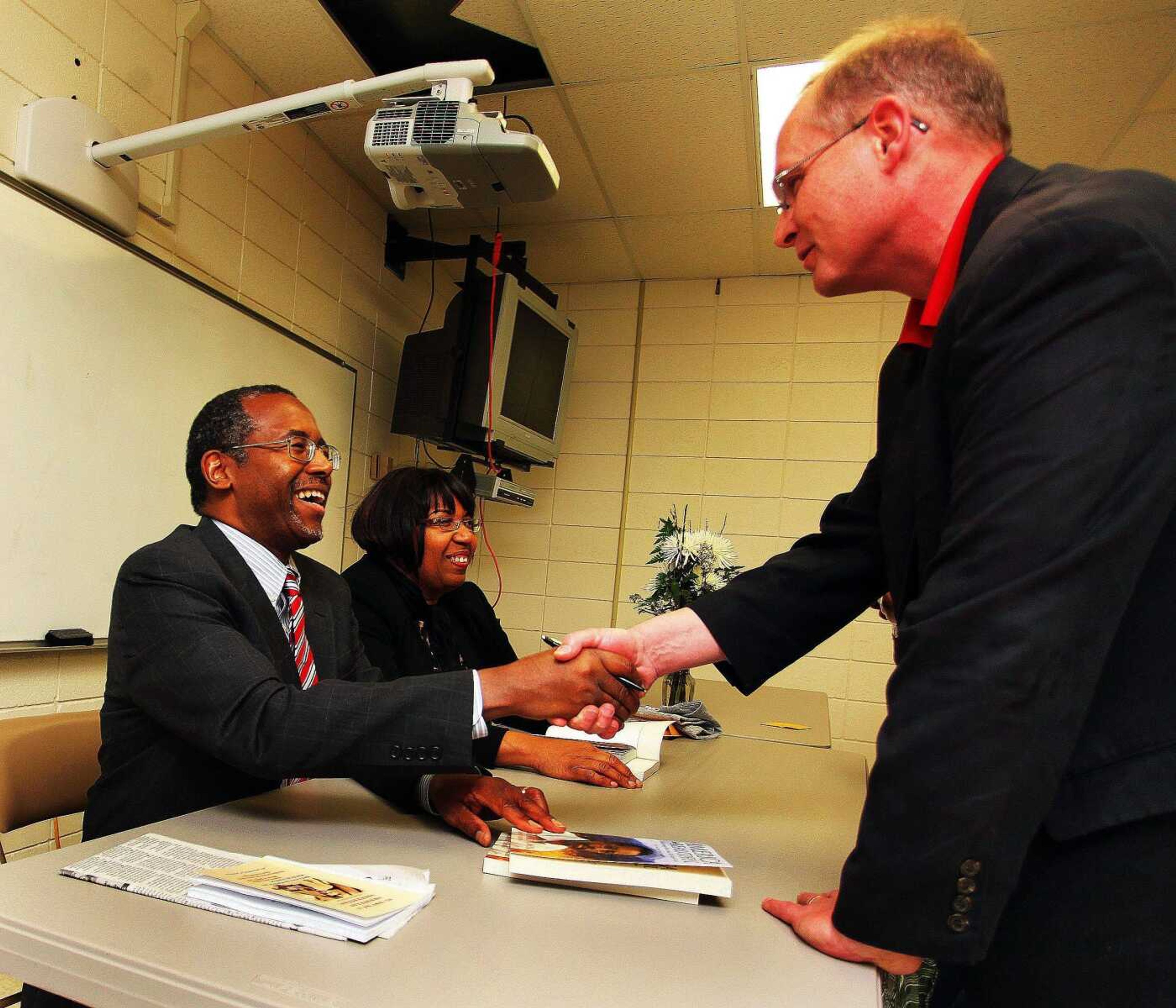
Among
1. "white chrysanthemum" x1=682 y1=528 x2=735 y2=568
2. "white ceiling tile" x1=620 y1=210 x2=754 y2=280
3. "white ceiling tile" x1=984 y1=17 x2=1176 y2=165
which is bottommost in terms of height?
"white chrysanthemum" x1=682 y1=528 x2=735 y2=568

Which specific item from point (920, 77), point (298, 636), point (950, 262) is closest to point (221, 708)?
point (298, 636)

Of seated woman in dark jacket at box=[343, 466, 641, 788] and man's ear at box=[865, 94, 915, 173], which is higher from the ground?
man's ear at box=[865, 94, 915, 173]

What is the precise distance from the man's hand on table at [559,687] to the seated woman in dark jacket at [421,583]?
2.84 ft

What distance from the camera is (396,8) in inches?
112

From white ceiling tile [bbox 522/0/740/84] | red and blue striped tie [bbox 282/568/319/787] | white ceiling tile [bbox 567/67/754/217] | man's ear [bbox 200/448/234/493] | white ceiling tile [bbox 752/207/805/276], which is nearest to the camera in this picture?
red and blue striped tie [bbox 282/568/319/787]

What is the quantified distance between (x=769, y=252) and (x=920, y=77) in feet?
11.6

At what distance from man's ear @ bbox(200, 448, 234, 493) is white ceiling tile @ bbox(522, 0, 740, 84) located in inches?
74.1

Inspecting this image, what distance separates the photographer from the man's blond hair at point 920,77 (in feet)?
3.26

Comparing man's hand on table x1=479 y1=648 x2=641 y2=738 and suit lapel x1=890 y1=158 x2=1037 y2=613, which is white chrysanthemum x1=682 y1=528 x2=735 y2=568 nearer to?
man's hand on table x1=479 y1=648 x2=641 y2=738

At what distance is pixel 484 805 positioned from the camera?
4.06 feet

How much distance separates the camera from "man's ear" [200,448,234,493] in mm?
1679

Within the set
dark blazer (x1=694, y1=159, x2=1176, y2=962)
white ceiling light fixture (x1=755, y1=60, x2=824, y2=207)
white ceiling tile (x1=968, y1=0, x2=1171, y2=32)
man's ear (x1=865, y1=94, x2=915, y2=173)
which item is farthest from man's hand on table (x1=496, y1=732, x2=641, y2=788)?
white ceiling tile (x1=968, y1=0, x2=1171, y2=32)

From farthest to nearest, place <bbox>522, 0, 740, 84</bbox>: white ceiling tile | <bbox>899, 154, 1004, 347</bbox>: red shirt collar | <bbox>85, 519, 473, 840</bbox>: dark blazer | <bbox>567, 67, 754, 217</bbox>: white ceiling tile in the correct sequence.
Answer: <bbox>567, 67, 754, 217</bbox>: white ceiling tile
<bbox>522, 0, 740, 84</bbox>: white ceiling tile
<bbox>85, 519, 473, 840</bbox>: dark blazer
<bbox>899, 154, 1004, 347</bbox>: red shirt collar

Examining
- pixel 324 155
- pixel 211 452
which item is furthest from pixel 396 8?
pixel 211 452
